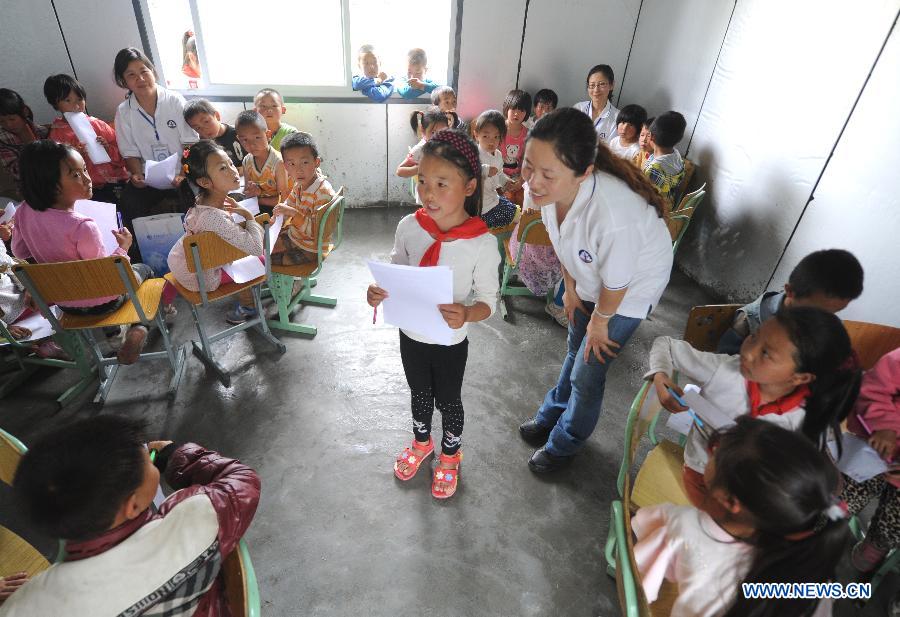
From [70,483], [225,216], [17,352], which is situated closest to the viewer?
[70,483]

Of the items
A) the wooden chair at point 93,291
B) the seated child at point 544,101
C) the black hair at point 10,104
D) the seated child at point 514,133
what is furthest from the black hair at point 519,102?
the black hair at point 10,104

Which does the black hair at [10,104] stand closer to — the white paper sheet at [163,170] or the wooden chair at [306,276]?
the white paper sheet at [163,170]

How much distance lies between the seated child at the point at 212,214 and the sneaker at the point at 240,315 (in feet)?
2.21

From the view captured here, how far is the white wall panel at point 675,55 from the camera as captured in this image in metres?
3.71

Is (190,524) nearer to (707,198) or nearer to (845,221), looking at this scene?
(845,221)

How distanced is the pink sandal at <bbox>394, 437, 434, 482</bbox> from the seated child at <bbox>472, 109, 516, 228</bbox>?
1643 mm

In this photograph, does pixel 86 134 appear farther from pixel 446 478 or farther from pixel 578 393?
pixel 578 393

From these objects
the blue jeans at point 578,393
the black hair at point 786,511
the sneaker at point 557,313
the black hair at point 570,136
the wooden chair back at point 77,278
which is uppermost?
the black hair at point 570,136

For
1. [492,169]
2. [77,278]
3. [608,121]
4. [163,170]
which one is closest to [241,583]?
[77,278]

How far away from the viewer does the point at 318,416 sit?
93.1 inches

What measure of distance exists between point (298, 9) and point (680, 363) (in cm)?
432

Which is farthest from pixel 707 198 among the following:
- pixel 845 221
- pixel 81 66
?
→ pixel 81 66

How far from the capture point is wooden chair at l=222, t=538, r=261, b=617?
0.87 m

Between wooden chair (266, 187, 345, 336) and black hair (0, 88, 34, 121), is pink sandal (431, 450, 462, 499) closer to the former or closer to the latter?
wooden chair (266, 187, 345, 336)
